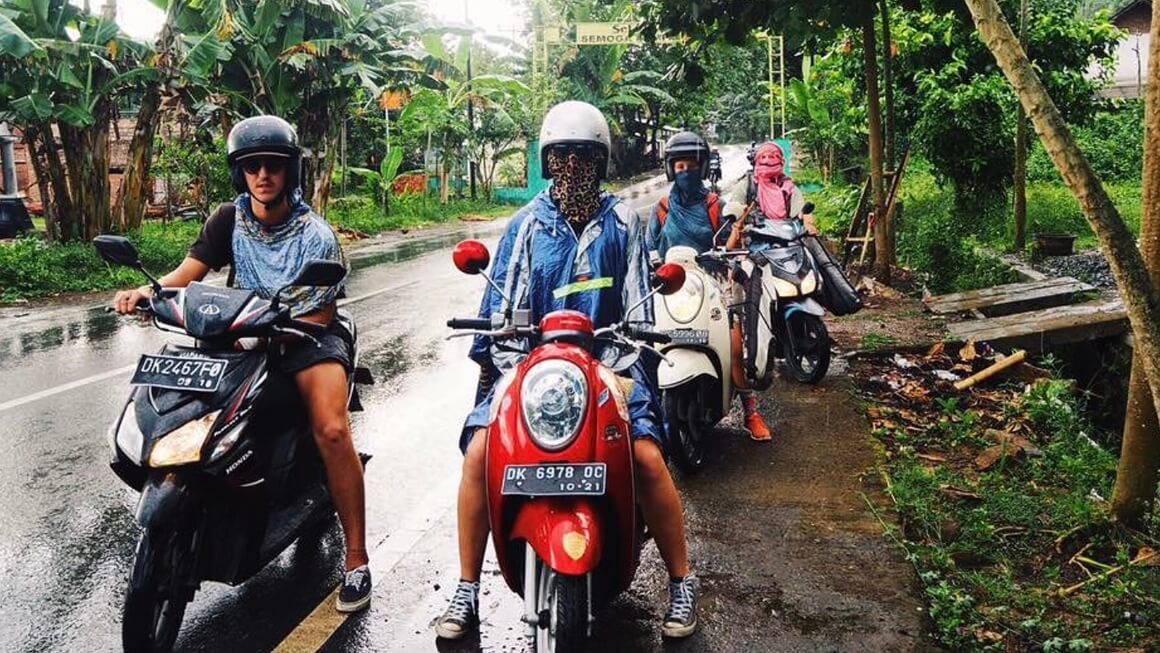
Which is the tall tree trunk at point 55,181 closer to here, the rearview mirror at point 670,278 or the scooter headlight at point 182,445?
the scooter headlight at point 182,445

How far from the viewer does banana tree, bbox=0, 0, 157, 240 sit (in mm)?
12883

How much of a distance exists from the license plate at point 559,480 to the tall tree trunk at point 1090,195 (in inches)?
76.8

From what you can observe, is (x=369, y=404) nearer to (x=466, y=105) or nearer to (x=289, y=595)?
(x=289, y=595)

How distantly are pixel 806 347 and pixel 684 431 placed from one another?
2320 mm

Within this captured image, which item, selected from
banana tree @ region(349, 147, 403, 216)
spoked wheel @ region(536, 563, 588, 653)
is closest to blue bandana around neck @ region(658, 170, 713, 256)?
spoked wheel @ region(536, 563, 588, 653)

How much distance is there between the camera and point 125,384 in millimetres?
7359

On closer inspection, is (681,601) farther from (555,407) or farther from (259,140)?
(259,140)

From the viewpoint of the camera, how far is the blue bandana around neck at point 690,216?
6617 mm

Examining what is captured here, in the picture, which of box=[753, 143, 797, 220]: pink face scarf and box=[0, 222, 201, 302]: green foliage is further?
box=[0, 222, 201, 302]: green foliage

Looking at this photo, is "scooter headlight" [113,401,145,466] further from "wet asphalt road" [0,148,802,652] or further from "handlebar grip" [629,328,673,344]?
"handlebar grip" [629,328,673,344]

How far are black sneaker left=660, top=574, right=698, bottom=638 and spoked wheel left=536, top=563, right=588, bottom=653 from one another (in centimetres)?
71

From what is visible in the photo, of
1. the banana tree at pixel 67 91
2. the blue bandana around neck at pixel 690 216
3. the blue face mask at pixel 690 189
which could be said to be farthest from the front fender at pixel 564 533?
the banana tree at pixel 67 91

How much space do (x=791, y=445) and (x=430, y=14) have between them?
25.4 meters

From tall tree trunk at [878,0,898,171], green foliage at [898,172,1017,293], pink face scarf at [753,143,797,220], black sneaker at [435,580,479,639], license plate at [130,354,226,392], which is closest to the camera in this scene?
license plate at [130,354,226,392]
